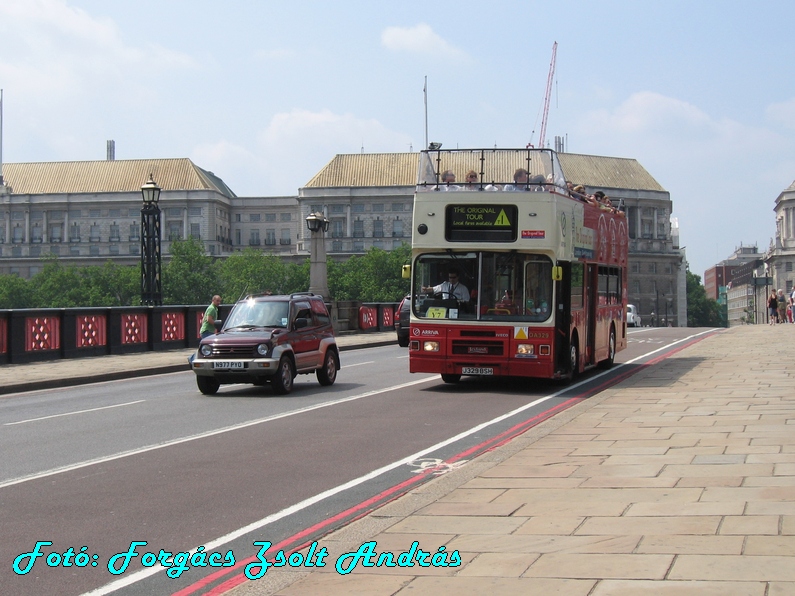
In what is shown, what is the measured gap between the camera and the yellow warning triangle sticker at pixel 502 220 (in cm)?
1830

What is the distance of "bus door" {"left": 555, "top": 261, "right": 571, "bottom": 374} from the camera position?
1864 centimetres

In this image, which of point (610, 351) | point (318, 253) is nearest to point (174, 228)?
point (318, 253)

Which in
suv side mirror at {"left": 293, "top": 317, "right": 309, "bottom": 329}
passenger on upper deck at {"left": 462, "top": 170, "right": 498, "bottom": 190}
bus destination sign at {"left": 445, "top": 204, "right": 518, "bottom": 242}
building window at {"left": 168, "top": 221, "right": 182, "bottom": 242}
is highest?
building window at {"left": 168, "top": 221, "right": 182, "bottom": 242}

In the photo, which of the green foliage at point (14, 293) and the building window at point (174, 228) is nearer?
the green foliage at point (14, 293)

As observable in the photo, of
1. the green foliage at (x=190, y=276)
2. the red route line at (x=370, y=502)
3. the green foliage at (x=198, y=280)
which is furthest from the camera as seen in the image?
the green foliage at (x=190, y=276)

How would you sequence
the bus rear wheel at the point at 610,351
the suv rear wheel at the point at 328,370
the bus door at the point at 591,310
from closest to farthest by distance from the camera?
the suv rear wheel at the point at 328,370
the bus door at the point at 591,310
the bus rear wheel at the point at 610,351

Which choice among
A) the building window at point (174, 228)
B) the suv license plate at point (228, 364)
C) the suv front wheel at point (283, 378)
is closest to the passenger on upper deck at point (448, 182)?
the suv front wheel at point (283, 378)

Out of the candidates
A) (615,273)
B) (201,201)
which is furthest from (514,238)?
(201,201)

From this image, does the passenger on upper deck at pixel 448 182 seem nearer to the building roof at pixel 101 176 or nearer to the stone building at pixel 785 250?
the building roof at pixel 101 176

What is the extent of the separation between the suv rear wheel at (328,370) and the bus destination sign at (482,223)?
3970mm

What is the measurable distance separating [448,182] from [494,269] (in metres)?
1.81

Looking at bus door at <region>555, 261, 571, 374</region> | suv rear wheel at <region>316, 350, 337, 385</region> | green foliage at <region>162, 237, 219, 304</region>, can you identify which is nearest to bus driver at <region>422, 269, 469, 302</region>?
bus door at <region>555, 261, 571, 374</region>

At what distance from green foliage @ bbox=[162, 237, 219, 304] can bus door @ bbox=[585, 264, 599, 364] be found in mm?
119293

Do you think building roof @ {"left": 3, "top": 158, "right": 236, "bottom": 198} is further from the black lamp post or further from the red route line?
the red route line
